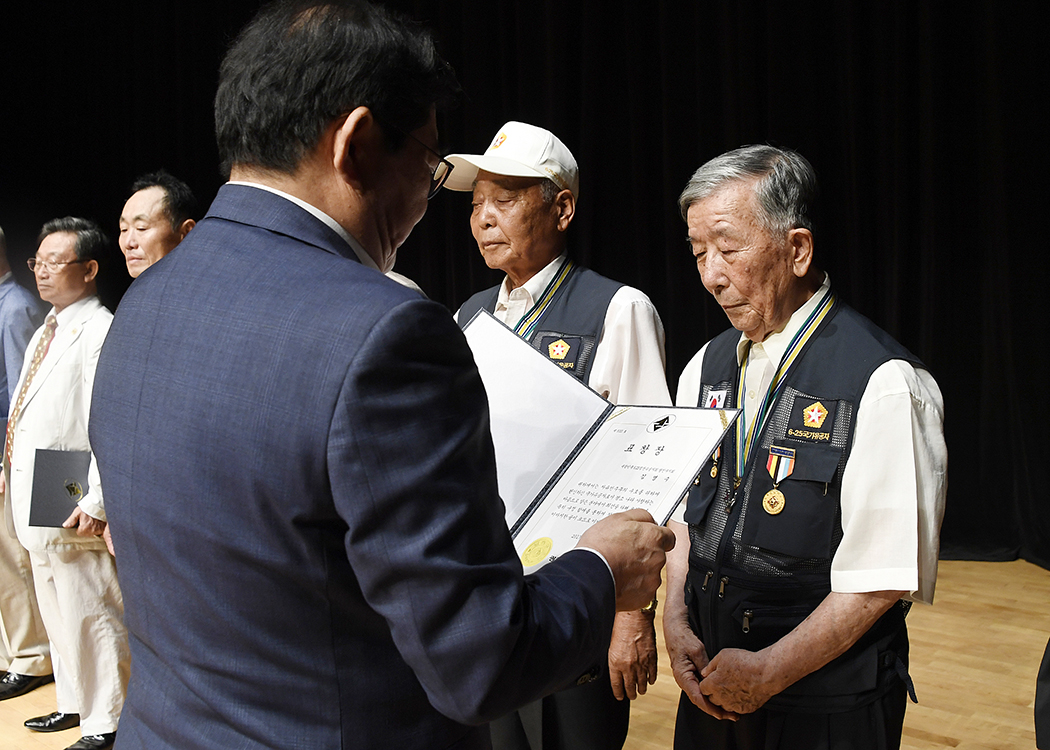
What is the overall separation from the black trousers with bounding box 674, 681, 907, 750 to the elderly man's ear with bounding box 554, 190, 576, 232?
117 cm

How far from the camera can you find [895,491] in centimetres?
129

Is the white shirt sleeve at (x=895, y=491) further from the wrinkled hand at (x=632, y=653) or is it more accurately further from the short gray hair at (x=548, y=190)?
the short gray hair at (x=548, y=190)

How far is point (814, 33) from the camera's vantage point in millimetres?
4508

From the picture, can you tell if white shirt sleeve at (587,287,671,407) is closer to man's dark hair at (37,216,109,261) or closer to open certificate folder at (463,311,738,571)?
open certificate folder at (463,311,738,571)

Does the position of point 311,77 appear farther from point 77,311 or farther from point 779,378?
point 77,311

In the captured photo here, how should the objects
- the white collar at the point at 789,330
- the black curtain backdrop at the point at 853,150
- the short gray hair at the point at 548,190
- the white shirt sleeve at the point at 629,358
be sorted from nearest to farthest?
1. the white collar at the point at 789,330
2. the white shirt sleeve at the point at 629,358
3. the short gray hair at the point at 548,190
4. the black curtain backdrop at the point at 853,150

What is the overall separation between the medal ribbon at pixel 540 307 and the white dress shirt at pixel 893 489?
0.84 meters

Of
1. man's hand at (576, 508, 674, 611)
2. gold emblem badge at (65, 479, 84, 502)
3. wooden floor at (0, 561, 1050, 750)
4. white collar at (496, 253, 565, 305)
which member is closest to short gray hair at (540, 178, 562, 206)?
white collar at (496, 253, 565, 305)

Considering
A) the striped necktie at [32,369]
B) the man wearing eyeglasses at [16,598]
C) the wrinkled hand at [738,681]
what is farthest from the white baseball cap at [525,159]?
the man wearing eyeglasses at [16,598]

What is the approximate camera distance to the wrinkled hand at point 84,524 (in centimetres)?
265

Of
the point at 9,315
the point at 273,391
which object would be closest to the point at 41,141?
the point at 9,315

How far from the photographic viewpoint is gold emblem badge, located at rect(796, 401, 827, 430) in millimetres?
1377

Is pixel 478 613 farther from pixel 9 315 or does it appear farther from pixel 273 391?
pixel 9 315

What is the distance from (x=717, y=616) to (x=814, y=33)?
13.1ft
